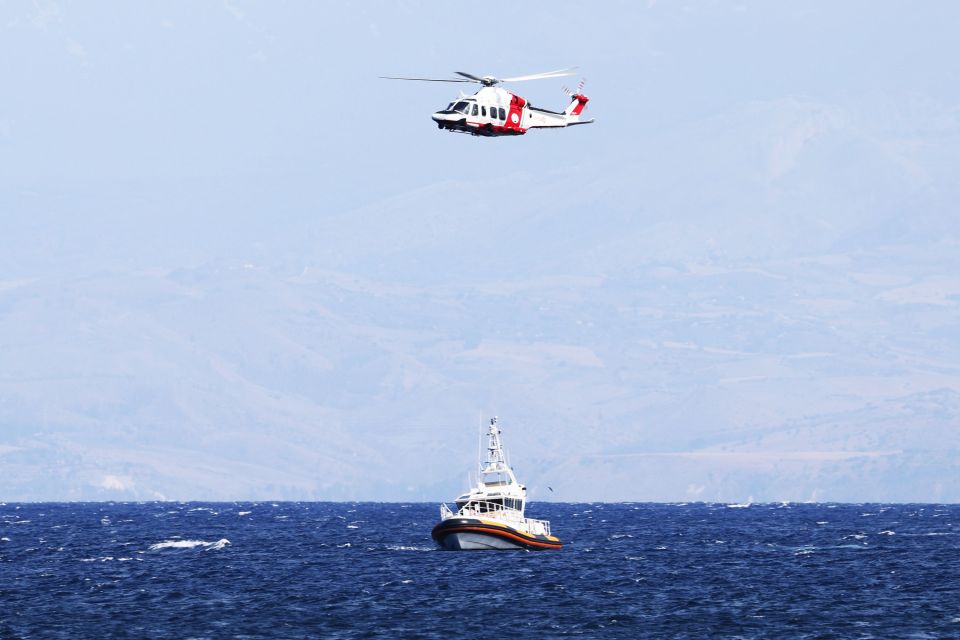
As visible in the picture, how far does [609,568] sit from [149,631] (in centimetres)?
5006

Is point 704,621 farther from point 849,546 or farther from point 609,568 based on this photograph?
point 849,546

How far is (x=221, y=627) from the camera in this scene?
97438 mm

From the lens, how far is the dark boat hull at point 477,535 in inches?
5591

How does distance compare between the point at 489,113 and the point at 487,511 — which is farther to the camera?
the point at 487,511

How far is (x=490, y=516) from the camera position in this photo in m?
143

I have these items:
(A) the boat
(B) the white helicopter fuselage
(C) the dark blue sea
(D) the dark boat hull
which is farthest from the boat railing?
(B) the white helicopter fuselage

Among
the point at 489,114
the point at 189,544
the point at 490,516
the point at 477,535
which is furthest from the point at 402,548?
the point at 489,114

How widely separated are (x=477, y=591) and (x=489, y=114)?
100 feet

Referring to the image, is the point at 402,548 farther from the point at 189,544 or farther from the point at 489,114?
the point at 489,114

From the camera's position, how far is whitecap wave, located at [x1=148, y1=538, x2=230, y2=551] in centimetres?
16788

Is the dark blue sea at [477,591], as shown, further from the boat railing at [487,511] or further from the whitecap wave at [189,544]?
the boat railing at [487,511]

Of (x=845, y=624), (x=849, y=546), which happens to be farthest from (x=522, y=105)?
(x=849, y=546)

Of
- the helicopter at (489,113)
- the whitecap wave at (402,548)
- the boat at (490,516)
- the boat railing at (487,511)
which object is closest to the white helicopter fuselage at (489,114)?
the helicopter at (489,113)

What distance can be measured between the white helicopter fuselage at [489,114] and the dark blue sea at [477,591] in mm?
29302
